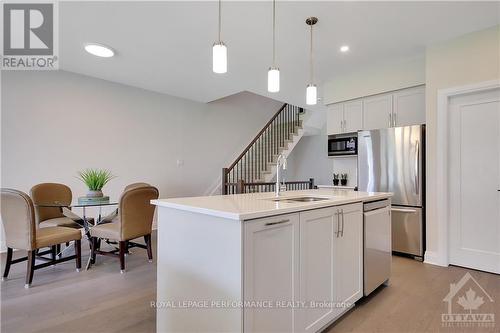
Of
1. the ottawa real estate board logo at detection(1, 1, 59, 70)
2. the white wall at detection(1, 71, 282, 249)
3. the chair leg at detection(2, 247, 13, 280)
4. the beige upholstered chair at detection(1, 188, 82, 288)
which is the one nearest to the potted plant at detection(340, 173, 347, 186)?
the white wall at detection(1, 71, 282, 249)

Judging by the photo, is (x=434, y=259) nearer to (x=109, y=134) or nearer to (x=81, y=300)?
(x=81, y=300)

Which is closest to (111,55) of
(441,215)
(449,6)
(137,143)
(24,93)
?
(24,93)

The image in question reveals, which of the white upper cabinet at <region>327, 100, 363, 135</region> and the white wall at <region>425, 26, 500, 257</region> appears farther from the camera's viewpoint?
the white upper cabinet at <region>327, 100, 363, 135</region>

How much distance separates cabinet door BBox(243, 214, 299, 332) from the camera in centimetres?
139

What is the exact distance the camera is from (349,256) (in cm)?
208

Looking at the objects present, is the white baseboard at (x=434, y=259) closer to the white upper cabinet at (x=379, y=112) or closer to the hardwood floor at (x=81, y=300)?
the white upper cabinet at (x=379, y=112)

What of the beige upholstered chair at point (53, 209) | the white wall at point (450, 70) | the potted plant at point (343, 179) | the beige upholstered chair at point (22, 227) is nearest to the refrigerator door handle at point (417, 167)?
the white wall at point (450, 70)

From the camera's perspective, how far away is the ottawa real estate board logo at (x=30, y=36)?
2553 mm

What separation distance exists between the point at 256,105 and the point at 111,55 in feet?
13.5

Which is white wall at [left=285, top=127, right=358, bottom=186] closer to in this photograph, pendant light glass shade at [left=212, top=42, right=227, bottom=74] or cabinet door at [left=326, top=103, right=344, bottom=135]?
cabinet door at [left=326, top=103, right=344, bottom=135]

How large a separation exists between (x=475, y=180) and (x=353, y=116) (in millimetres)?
1781

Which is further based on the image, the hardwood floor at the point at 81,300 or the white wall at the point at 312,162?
the white wall at the point at 312,162

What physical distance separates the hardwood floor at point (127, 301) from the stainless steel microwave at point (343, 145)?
69.3 inches

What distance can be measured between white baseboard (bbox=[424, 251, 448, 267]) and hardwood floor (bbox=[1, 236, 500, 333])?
0.30ft
